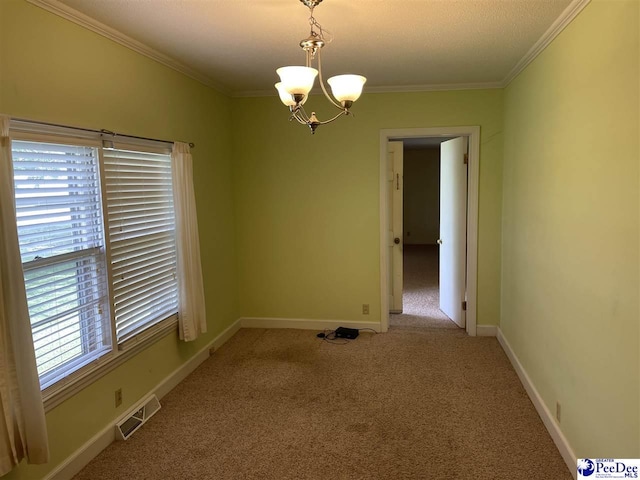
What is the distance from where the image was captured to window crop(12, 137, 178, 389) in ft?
7.23

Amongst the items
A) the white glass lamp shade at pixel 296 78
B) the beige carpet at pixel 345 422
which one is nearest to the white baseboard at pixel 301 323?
the beige carpet at pixel 345 422

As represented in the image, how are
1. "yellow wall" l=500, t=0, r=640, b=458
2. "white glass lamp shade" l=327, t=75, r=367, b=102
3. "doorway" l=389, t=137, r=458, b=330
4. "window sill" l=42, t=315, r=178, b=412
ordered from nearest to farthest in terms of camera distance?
"yellow wall" l=500, t=0, r=640, b=458, "white glass lamp shade" l=327, t=75, r=367, b=102, "window sill" l=42, t=315, r=178, b=412, "doorway" l=389, t=137, r=458, b=330

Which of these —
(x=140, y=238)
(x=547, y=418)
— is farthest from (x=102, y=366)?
(x=547, y=418)

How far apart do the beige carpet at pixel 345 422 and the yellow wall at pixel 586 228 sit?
35cm

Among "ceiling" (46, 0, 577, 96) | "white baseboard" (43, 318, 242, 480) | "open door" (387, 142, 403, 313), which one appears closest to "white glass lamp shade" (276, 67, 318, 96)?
"ceiling" (46, 0, 577, 96)

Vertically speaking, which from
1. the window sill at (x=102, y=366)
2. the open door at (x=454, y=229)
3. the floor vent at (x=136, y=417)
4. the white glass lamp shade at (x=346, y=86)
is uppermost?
the white glass lamp shade at (x=346, y=86)

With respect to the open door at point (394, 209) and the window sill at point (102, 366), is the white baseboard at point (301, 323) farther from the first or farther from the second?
the window sill at point (102, 366)

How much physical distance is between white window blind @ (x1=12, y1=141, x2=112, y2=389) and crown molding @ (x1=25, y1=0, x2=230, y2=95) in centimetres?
67

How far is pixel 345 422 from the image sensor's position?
9.53 ft

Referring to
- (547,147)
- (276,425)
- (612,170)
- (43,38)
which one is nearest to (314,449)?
(276,425)

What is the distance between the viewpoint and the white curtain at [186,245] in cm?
335

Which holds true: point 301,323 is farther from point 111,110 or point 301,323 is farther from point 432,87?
point 111,110

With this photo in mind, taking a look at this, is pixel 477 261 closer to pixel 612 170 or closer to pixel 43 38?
pixel 612 170

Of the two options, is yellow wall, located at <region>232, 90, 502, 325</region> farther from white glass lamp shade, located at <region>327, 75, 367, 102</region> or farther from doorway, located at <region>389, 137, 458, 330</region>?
white glass lamp shade, located at <region>327, 75, 367, 102</region>
